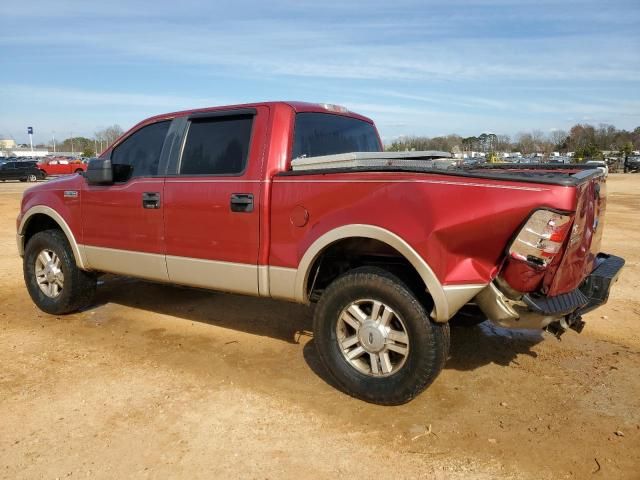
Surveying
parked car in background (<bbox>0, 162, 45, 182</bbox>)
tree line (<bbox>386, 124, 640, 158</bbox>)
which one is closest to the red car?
parked car in background (<bbox>0, 162, 45, 182</bbox>)

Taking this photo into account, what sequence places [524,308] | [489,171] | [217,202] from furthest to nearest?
[217,202] → [489,171] → [524,308]

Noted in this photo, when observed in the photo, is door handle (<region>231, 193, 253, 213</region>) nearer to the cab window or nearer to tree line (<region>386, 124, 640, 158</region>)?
the cab window

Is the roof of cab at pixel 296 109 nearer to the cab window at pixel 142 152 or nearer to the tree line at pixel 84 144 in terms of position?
the cab window at pixel 142 152

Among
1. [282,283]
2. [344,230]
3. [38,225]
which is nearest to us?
[344,230]

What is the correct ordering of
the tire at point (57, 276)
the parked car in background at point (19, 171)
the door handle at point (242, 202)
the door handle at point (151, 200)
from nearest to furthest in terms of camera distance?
the door handle at point (242, 202) < the door handle at point (151, 200) < the tire at point (57, 276) < the parked car in background at point (19, 171)

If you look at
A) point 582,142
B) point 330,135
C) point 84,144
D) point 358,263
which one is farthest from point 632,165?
point 84,144

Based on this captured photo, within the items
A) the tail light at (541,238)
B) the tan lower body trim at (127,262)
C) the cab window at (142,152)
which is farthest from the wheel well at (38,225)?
the tail light at (541,238)

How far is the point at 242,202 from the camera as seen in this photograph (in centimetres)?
410

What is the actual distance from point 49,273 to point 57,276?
117 millimetres

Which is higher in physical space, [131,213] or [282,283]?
[131,213]

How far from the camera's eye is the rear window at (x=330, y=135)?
433 centimetres

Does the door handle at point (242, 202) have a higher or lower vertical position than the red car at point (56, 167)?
higher

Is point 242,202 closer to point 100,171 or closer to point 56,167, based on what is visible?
point 100,171

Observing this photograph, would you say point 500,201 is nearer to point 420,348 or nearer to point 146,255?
point 420,348
